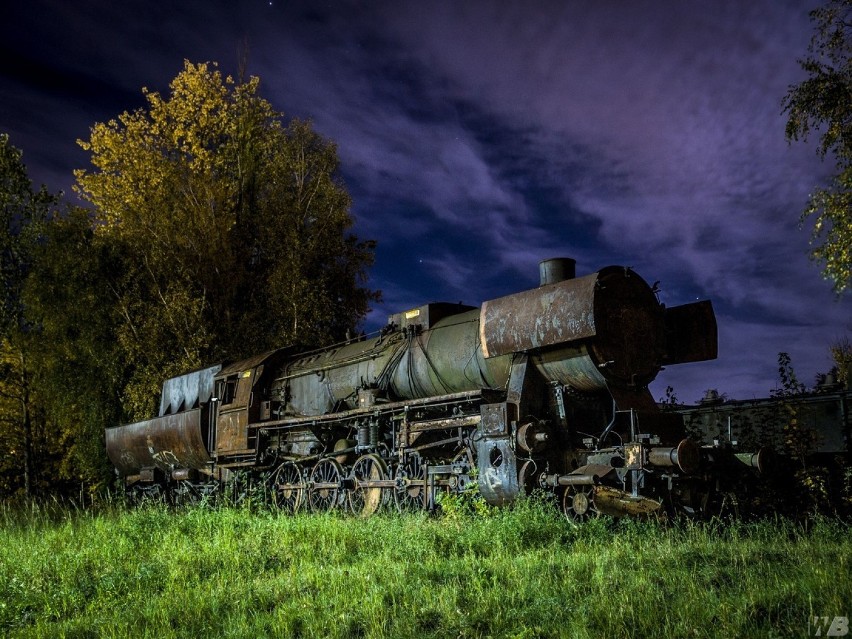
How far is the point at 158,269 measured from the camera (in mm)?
21953

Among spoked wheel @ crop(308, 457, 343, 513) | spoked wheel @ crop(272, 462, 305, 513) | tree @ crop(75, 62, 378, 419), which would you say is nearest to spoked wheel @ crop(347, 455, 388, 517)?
spoked wheel @ crop(308, 457, 343, 513)

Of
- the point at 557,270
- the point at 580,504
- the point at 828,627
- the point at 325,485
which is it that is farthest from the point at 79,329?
the point at 828,627

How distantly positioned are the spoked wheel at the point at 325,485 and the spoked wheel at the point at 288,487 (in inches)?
12.2

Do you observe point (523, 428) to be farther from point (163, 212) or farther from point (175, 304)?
point (163, 212)

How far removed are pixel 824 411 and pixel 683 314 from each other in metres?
3.60

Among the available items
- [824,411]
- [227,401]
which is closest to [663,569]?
[824,411]

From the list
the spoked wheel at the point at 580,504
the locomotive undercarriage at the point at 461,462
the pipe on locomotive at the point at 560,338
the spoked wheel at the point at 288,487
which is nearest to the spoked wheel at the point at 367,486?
the locomotive undercarriage at the point at 461,462

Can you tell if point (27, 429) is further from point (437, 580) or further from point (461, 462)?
point (437, 580)

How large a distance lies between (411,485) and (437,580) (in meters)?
4.24

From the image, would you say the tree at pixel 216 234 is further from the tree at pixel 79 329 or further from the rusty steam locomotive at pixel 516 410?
the rusty steam locomotive at pixel 516 410

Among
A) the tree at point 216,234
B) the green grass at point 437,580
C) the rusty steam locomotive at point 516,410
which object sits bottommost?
the green grass at point 437,580

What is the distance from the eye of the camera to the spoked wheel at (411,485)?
32.9 ft

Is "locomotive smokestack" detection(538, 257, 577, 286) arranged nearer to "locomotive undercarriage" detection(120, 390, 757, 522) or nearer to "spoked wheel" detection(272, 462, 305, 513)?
"locomotive undercarriage" detection(120, 390, 757, 522)

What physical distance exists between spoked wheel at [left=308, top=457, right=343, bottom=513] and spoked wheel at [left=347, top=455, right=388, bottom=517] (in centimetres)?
→ 34
